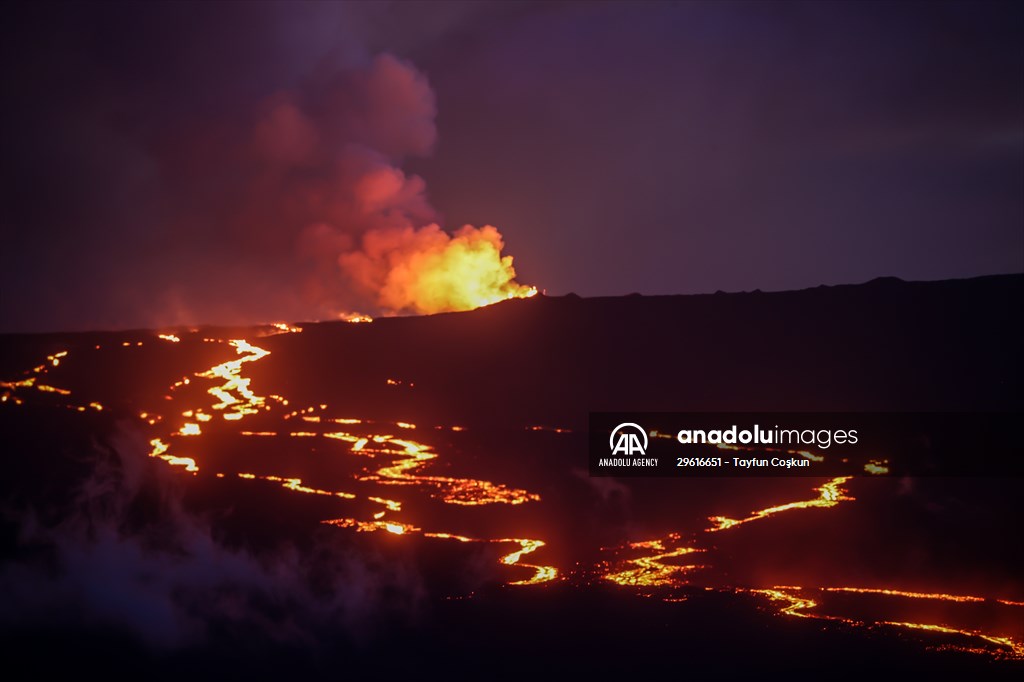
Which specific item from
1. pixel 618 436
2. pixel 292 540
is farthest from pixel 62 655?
pixel 618 436

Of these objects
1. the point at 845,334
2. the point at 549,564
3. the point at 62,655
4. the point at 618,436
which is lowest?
the point at 62,655

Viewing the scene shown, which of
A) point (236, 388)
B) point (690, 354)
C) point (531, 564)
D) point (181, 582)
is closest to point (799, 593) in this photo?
point (531, 564)

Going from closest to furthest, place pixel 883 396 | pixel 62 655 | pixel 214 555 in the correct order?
pixel 62 655 → pixel 214 555 → pixel 883 396

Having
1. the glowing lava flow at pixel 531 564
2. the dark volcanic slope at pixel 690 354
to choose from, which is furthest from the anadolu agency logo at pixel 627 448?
the glowing lava flow at pixel 531 564

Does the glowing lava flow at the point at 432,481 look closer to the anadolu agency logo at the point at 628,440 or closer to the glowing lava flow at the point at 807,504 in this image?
the anadolu agency logo at the point at 628,440

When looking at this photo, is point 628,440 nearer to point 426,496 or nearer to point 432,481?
point 432,481

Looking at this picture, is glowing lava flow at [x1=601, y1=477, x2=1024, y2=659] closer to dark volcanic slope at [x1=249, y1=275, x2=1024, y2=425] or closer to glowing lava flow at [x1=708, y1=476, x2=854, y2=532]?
glowing lava flow at [x1=708, y1=476, x2=854, y2=532]

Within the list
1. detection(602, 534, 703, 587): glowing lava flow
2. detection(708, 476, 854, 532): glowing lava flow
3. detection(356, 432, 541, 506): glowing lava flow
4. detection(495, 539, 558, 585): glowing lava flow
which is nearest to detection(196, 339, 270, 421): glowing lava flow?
detection(356, 432, 541, 506): glowing lava flow

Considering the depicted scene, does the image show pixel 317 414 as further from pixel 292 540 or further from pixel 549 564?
pixel 549 564
